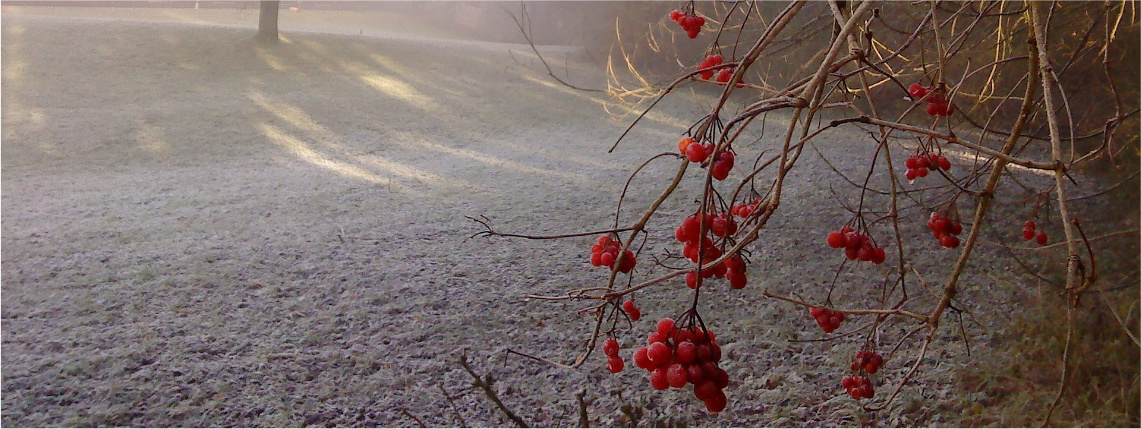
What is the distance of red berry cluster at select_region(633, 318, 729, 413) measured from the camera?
66cm

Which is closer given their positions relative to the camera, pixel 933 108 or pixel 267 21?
pixel 933 108

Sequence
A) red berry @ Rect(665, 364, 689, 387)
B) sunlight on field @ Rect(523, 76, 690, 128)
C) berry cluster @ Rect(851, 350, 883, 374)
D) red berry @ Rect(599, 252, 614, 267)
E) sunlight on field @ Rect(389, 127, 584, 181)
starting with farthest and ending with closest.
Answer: sunlight on field @ Rect(523, 76, 690, 128) < sunlight on field @ Rect(389, 127, 584, 181) < berry cluster @ Rect(851, 350, 883, 374) < red berry @ Rect(599, 252, 614, 267) < red berry @ Rect(665, 364, 689, 387)

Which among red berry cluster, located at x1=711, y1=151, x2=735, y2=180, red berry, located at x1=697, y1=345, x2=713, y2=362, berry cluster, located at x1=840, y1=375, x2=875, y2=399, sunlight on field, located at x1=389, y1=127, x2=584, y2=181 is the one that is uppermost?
red berry cluster, located at x1=711, y1=151, x2=735, y2=180

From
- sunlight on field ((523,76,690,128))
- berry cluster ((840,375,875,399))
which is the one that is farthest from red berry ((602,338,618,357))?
sunlight on field ((523,76,690,128))

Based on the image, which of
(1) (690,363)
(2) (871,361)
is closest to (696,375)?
(1) (690,363)

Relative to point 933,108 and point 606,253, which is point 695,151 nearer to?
point 606,253

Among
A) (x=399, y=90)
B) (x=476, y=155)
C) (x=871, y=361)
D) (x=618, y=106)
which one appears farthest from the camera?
(x=399, y=90)

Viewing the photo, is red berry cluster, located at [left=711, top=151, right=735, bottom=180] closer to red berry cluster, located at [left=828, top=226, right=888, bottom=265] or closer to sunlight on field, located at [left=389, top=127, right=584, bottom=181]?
red berry cluster, located at [left=828, top=226, right=888, bottom=265]

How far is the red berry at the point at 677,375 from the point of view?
0.65 metres

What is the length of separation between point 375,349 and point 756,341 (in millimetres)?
1240

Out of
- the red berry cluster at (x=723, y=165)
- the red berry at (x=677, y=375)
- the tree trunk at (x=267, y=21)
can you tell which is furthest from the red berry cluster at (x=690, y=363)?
the tree trunk at (x=267, y=21)

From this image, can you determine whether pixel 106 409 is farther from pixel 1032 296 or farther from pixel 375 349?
pixel 1032 296

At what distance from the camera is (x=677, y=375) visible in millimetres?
659

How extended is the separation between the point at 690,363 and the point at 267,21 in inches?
300
